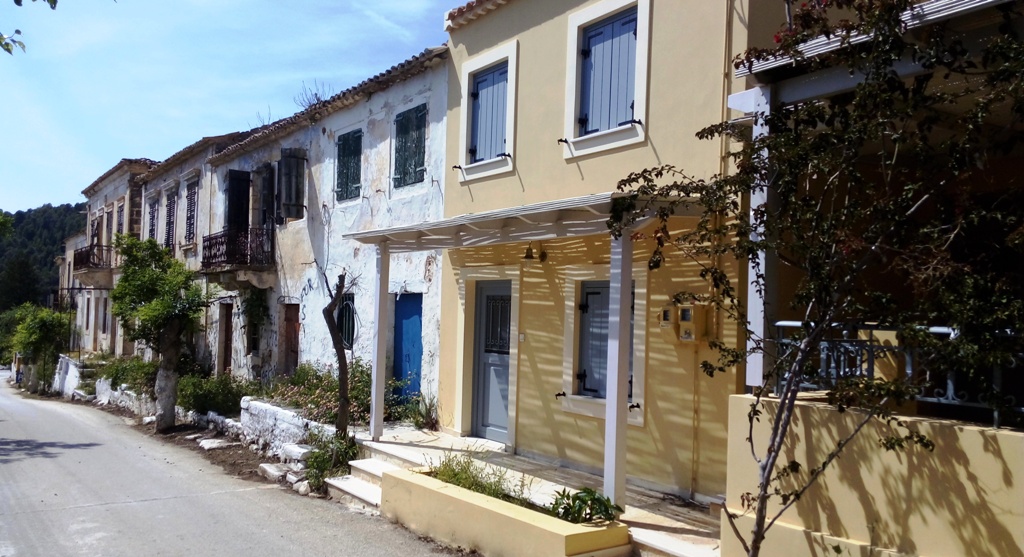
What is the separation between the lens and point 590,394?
841 centimetres

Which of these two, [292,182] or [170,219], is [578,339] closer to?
[292,182]

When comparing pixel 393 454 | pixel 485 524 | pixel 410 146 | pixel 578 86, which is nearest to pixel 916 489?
pixel 485 524

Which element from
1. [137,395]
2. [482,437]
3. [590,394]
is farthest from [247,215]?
[590,394]

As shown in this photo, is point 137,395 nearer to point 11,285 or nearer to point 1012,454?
point 1012,454

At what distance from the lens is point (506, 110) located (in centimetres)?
962

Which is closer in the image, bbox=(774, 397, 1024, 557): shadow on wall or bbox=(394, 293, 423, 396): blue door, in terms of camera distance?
bbox=(774, 397, 1024, 557): shadow on wall

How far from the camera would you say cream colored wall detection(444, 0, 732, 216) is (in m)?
7.10

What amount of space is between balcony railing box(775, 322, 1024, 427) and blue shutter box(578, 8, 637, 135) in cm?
353

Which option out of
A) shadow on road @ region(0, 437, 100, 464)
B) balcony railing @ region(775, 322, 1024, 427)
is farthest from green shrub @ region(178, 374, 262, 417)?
balcony railing @ region(775, 322, 1024, 427)

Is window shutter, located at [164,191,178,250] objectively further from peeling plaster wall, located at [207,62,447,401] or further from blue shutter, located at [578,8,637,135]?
blue shutter, located at [578,8,637,135]

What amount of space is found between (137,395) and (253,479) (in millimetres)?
9213

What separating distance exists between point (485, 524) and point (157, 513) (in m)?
4.12

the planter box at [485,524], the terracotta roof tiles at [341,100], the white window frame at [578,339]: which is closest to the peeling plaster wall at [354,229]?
the terracotta roof tiles at [341,100]

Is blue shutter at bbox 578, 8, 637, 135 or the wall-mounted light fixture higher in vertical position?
blue shutter at bbox 578, 8, 637, 135
